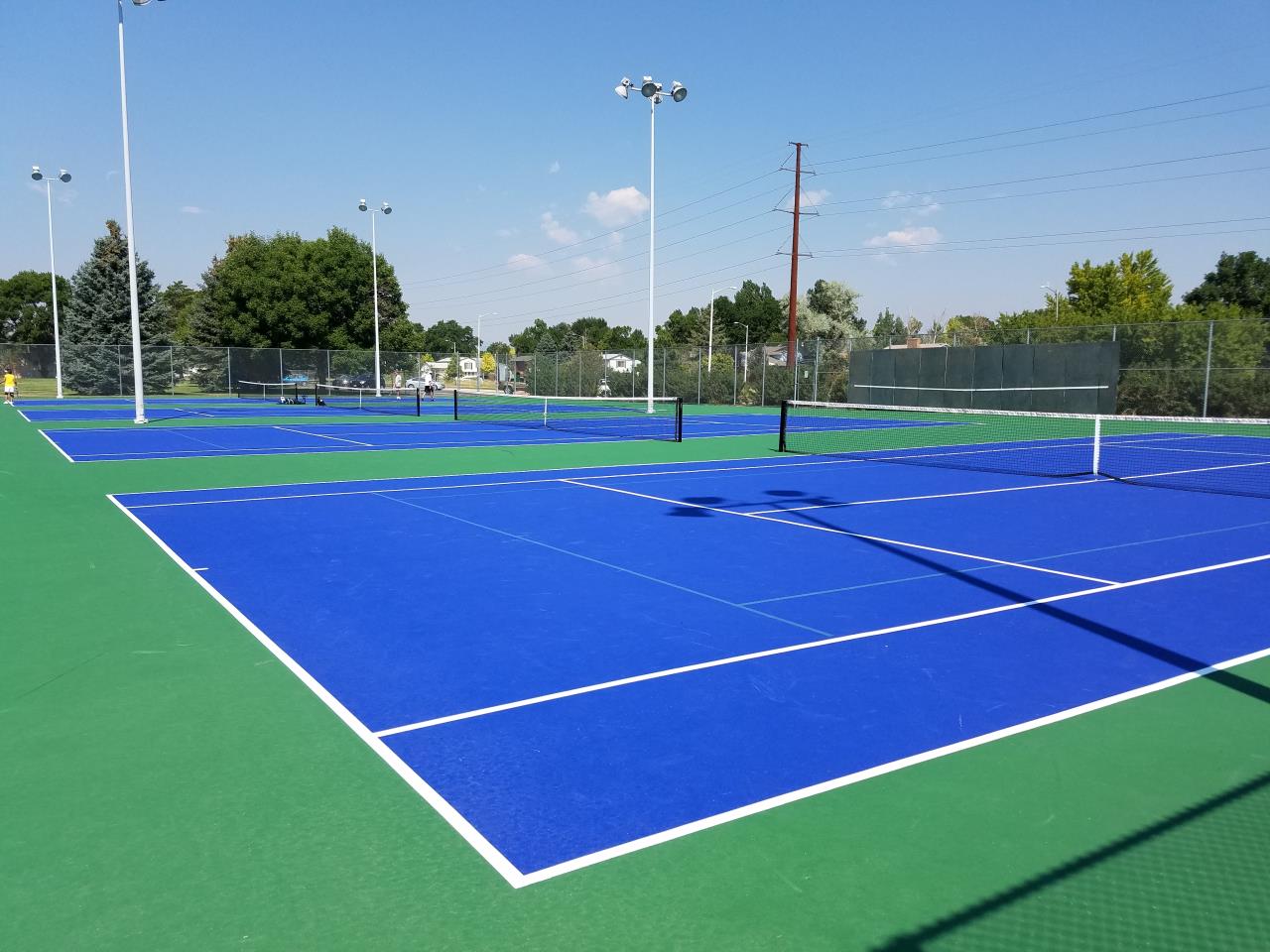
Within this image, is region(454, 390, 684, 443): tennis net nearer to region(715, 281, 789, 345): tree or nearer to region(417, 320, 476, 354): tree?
region(715, 281, 789, 345): tree

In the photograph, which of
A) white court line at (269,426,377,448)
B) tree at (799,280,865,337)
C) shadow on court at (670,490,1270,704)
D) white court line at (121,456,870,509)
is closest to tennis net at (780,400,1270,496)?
white court line at (121,456,870,509)

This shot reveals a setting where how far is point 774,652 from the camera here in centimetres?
605

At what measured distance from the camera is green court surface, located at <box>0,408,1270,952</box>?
9.96ft

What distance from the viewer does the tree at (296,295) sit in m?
60.0

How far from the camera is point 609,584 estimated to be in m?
7.95

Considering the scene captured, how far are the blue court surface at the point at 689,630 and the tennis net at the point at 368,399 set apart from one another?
2842 centimetres

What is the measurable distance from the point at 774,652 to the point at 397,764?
265 cm

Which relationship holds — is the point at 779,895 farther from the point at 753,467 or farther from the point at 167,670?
the point at 753,467

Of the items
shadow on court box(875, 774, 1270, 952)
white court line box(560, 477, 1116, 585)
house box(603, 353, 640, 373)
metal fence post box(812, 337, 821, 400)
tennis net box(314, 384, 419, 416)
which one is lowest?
shadow on court box(875, 774, 1270, 952)

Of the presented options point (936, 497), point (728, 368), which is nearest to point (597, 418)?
point (728, 368)

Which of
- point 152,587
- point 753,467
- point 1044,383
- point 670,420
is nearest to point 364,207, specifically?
point 670,420

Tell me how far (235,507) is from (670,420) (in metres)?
21.5

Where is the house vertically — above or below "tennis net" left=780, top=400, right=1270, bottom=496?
above

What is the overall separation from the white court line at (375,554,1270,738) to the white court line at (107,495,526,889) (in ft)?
0.63
